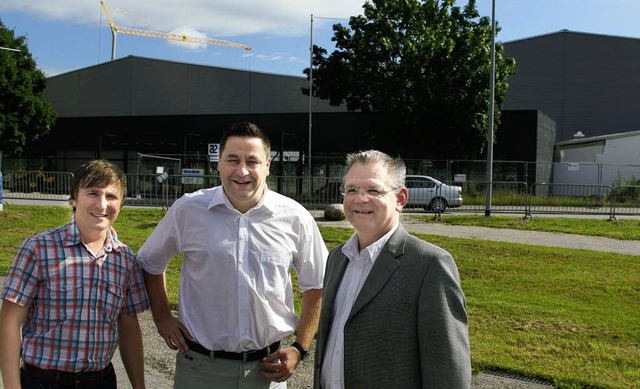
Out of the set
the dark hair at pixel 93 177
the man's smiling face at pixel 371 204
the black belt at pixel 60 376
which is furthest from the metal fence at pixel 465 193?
the black belt at pixel 60 376

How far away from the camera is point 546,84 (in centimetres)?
4438

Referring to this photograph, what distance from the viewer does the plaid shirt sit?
244 cm

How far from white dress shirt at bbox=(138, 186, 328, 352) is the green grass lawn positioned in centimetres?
278

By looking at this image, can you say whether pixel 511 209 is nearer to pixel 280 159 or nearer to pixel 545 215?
pixel 545 215

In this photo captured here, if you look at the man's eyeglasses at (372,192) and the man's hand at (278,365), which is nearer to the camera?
the man's eyeglasses at (372,192)

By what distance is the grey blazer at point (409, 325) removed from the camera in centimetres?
214

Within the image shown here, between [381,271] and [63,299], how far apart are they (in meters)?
1.33

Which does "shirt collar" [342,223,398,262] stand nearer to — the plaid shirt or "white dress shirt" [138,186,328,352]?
"white dress shirt" [138,186,328,352]

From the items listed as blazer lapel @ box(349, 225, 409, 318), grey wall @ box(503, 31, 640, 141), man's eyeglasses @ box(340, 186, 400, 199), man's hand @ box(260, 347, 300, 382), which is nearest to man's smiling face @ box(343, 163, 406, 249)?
man's eyeglasses @ box(340, 186, 400, 199)

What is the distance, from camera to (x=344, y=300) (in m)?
2.48

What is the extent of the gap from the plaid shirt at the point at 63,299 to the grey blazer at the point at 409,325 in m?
1.08

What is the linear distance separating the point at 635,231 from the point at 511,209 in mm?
5537

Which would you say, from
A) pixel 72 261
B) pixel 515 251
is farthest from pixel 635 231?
pixel 72 261

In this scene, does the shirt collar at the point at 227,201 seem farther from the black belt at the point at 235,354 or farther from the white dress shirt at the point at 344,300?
the black belt at the point at 235,354
